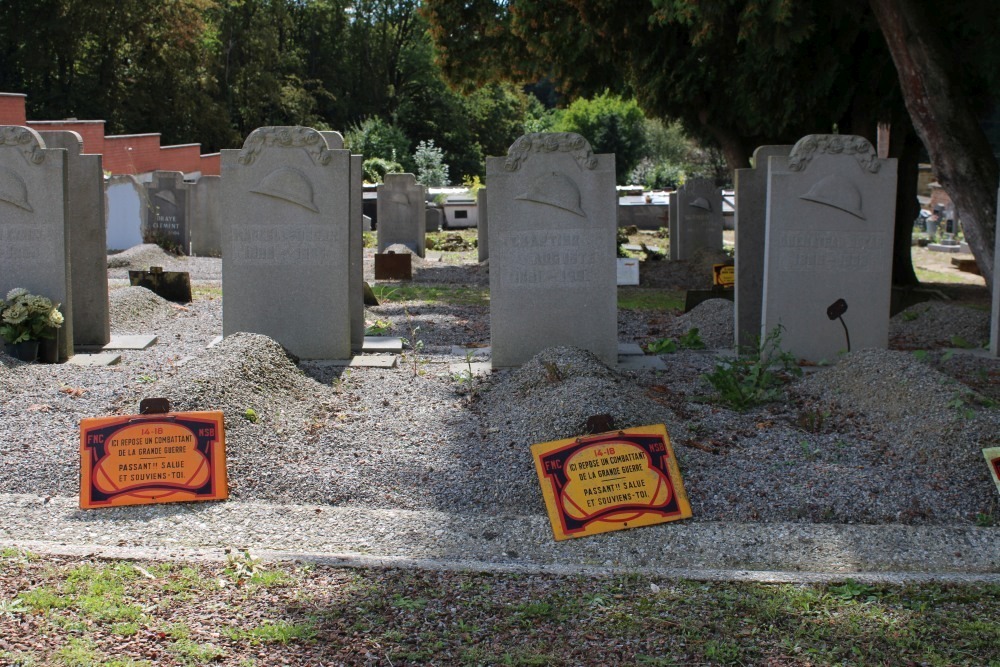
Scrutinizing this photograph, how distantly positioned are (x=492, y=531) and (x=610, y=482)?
23.2 inches

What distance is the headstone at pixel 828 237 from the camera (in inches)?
327

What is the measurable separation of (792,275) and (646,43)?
696 cm

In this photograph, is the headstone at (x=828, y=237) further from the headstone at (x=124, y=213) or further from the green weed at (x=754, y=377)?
the headstone at (x=124, y=213)

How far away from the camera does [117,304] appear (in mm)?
10852

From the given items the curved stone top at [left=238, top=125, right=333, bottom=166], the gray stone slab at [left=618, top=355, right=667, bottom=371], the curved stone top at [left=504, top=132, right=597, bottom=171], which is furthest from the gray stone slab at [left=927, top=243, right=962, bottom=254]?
the curved stone top at [left=238, top=125, right=333, bottom=166]

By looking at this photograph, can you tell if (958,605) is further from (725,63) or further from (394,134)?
(394,134)

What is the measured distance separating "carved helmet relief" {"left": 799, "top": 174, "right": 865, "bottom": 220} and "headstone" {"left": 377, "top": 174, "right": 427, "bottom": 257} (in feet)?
36.9

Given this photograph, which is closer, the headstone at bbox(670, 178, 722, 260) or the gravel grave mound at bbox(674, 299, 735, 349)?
the gravel grave mound at bbox(674, 299, 735, 349)

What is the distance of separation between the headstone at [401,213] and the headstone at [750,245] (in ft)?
33.0

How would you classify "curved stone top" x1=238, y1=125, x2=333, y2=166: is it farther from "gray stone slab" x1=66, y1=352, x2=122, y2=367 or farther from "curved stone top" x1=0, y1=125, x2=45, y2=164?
"gray stone slab" x1=66, y1=352, x2=122, y2=367

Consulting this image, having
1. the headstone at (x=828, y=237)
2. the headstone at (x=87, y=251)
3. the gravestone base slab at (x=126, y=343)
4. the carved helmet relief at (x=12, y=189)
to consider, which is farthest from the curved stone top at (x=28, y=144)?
the headstone at (x=828, y=237)

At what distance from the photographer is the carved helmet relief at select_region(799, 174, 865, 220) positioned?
8.27 meters

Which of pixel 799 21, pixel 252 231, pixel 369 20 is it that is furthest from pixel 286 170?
pixel 369 20

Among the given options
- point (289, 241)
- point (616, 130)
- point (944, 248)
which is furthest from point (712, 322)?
point (616, 130)
